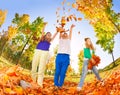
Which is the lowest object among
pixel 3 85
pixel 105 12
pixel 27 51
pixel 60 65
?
pixel 3 85

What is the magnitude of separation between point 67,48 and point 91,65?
890mm

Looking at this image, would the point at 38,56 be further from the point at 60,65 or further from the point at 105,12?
the point at 105,12

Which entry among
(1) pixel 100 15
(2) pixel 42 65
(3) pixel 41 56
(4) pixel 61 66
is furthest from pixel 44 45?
(1) pixel 100 15

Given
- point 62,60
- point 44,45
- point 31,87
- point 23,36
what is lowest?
point 31,87

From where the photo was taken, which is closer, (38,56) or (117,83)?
(117,83)

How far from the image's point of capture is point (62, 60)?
1179cm

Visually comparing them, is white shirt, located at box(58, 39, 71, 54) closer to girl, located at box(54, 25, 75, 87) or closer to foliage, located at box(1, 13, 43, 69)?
girl, located at box(54, 25, 75, 87)

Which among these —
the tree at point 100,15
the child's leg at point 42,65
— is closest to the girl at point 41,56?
the child's leg at point 42,65

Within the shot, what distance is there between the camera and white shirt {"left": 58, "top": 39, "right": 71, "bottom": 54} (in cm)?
1200

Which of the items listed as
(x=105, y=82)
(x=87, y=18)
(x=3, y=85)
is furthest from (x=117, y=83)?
(x=87, y=18)

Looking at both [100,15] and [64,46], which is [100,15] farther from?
[64,46]

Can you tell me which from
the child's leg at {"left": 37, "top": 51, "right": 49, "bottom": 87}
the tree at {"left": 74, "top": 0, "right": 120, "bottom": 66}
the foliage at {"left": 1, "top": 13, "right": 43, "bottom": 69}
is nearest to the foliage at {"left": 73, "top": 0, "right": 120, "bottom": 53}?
the tree at {"left": 74, "top": 0, "right": 120, "bottom": 66}

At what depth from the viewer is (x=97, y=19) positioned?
19.2m

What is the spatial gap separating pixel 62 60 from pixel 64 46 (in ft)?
1.77
